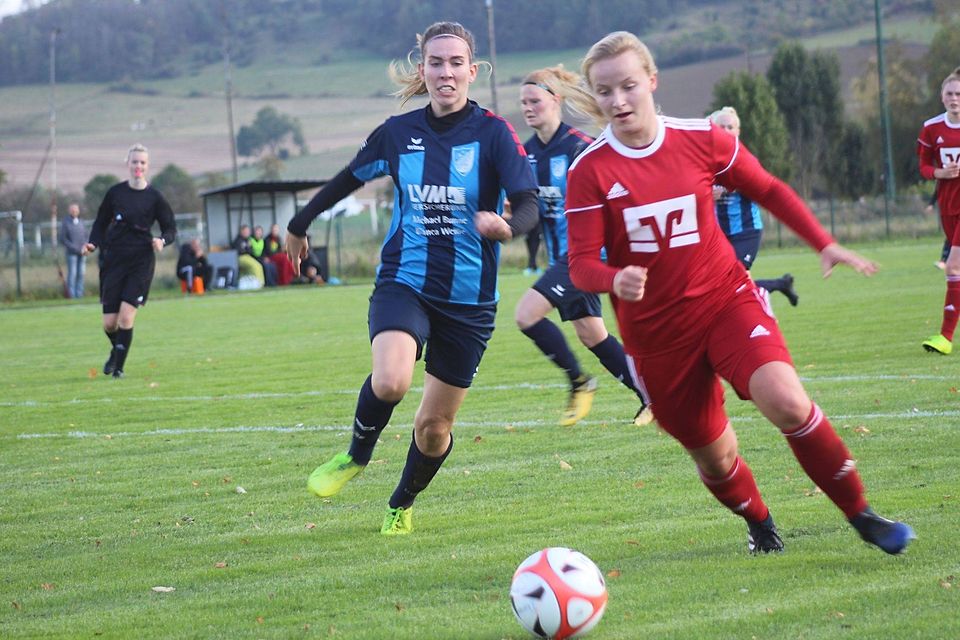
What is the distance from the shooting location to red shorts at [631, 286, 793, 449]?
4504 millimetres

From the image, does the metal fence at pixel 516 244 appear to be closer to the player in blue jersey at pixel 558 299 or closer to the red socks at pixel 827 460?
the player in blue jersey at pixel 558 299

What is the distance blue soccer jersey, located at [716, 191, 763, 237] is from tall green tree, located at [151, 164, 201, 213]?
59642 mm

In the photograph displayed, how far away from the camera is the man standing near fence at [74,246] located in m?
27.8

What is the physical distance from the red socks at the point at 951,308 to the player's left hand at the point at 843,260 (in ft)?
22.8

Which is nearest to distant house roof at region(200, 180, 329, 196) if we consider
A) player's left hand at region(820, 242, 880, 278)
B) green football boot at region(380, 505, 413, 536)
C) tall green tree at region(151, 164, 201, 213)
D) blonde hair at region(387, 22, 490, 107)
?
blonde hair at region(387, 22, 490, 107)

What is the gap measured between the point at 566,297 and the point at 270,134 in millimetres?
104398

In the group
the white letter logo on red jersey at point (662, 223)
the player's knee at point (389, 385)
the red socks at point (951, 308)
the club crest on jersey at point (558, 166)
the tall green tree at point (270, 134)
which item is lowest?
the red socks at point (951, 308)

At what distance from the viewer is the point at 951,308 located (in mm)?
11062

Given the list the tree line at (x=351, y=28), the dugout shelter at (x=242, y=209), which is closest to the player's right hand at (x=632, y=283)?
the dugout shelter at (x=242, y=209)

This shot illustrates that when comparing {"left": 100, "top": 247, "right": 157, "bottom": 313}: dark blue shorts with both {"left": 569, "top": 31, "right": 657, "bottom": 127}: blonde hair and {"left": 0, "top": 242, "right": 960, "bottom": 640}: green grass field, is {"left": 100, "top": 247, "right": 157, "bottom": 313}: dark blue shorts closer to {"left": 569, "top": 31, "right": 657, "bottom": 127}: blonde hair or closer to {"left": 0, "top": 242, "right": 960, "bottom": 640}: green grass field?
{"left": 0, "top": 242, "right": 960, "bottom": 640}: green grass field

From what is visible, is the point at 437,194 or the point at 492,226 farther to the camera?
the point at 437,194

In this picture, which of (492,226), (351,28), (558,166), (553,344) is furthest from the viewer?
(351,28)

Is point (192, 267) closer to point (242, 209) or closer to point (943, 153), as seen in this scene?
point (242, 209)

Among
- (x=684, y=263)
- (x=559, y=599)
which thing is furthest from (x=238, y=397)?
(x=559, y=599)
